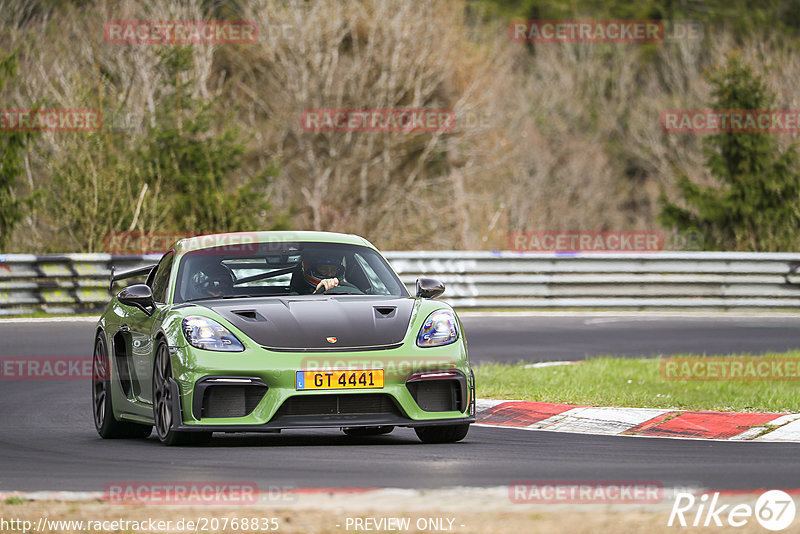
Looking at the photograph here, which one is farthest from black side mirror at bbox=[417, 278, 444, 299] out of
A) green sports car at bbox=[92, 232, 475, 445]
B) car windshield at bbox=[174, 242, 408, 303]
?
car windshield at bbox=[174, 242, 408, 303]

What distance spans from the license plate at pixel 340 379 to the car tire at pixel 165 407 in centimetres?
76

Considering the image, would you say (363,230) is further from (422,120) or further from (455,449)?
(455,449)

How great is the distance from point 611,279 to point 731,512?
58.4 ft

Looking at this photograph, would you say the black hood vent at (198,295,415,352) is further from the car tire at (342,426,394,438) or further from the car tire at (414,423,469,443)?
the car tire at (342,426,394,438)

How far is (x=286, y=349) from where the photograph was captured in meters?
8.57

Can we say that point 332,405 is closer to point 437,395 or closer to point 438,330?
point 437,395

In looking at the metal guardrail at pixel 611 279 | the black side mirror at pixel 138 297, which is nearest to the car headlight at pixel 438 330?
the black side mirror at pixel 138 297

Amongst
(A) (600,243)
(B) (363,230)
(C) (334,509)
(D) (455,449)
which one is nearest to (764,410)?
(D) (455,449)

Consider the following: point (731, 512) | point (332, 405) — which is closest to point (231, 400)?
point (332, 405)

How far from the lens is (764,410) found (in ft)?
35.0

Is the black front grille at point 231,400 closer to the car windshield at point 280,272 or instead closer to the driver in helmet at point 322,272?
the car windshield at point 280,272

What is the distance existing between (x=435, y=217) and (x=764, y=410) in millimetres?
27349

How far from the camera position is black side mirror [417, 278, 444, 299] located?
9562mm

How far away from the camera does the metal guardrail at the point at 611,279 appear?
23.0 metres
